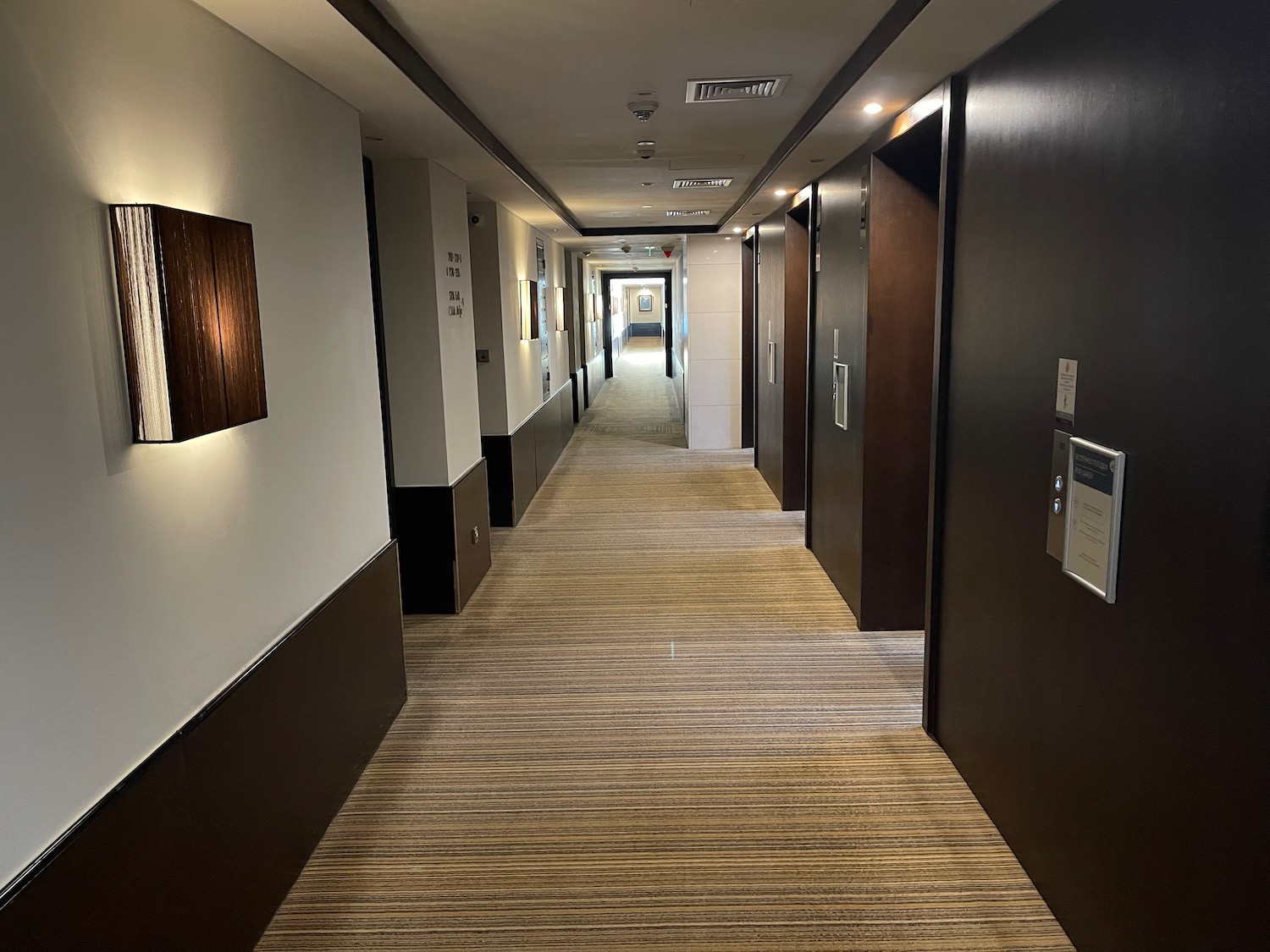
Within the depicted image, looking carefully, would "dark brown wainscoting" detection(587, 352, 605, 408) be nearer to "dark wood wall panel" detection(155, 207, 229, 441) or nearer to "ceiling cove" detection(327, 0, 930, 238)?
"ceiling cove" detection(327, 0, 930, 238)

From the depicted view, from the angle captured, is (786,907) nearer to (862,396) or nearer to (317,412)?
(317,412)

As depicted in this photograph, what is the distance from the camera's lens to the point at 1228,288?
1857 millimetres

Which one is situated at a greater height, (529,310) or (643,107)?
(643,107)

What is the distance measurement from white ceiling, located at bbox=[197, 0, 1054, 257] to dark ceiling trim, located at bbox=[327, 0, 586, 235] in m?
0.03

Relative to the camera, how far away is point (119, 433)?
6.86 feet

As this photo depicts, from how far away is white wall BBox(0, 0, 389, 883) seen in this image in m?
1.77

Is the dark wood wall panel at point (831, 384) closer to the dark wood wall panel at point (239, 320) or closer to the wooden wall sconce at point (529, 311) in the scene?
the wooden wall sconce at point (529, 311)

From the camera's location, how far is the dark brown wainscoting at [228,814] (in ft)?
6.15

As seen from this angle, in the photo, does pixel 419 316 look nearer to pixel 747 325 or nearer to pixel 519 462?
pixel 519 462

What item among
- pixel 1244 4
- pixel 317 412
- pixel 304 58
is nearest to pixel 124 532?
pixel 317 412

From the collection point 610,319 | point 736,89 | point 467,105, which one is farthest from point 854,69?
point 610,319

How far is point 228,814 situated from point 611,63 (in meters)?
2.96

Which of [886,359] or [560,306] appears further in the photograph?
[560,306]

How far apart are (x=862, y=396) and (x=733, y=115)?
1645 mm
